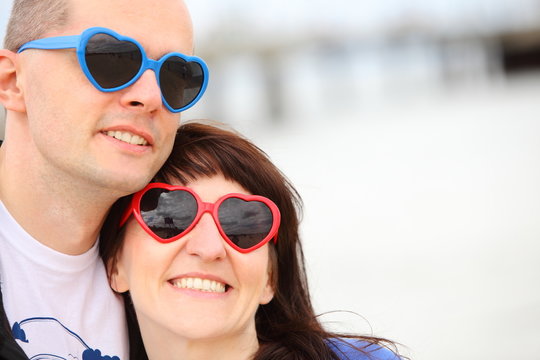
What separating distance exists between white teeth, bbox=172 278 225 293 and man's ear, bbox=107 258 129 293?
13.5 inches

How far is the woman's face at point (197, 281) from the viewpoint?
9.10 ft

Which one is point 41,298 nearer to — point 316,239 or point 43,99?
point 43,99

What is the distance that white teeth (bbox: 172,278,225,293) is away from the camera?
2.81m

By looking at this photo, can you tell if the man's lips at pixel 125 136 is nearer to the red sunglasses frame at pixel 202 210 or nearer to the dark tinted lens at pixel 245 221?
the red sunglasses frame at pixel 202 210

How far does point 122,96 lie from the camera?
8.98 feet

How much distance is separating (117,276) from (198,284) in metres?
0.47

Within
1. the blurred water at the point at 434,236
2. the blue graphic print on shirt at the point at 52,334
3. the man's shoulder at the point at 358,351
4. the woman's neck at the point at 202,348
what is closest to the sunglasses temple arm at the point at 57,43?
the blue graphic print on shirt at the point at 52,334

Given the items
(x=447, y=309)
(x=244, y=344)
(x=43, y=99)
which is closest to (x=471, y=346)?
(x=447, y=309)

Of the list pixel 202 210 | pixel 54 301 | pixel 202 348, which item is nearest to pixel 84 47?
pixel 202 210

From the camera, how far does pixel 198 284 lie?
9.20ft

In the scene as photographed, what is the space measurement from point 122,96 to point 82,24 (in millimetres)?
312

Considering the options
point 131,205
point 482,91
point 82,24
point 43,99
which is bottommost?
point 131,205

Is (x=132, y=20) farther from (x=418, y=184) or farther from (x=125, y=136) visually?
(x=418, y=184)

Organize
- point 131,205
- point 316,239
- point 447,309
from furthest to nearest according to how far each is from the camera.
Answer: point 316,239 → point 447,309 → point 131,205
